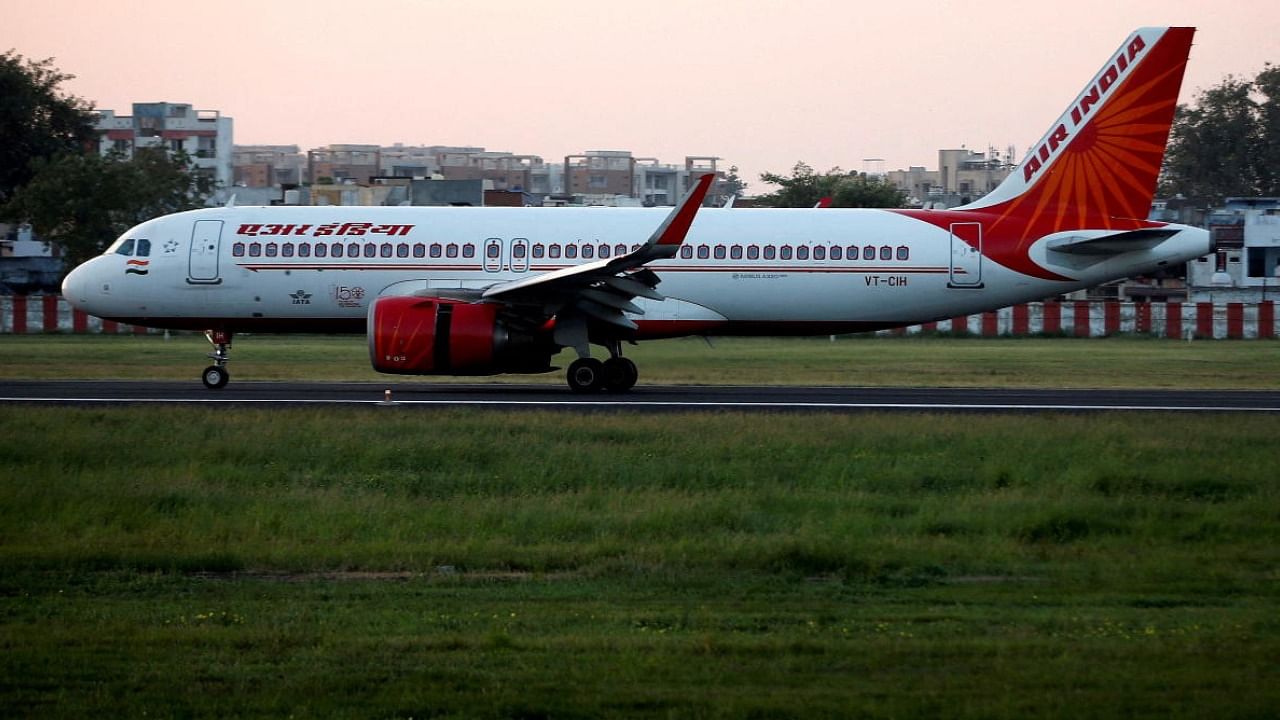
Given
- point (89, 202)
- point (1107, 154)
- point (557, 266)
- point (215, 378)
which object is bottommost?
point (215, 378)

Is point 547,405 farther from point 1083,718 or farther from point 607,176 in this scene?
point 607,176

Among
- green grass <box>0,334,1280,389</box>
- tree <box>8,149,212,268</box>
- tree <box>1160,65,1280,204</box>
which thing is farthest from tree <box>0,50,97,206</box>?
tree <box>1160,65,1280,204</box>

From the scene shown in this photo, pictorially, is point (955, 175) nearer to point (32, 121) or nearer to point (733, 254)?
point (32, 121)

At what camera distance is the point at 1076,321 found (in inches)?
2271

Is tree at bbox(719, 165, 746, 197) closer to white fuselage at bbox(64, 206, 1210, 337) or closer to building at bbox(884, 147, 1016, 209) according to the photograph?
building at bbox(884, 147, 1016, 209)

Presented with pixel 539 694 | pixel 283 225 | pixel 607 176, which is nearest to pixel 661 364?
pixel 283 225

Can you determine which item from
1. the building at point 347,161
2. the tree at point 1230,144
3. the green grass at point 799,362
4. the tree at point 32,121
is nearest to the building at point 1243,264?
the green grass at point 799,362

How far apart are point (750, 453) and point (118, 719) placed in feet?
34.8

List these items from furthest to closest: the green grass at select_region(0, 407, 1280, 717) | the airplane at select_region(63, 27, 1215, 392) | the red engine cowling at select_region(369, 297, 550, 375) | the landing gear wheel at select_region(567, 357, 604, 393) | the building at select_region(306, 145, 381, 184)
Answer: the building at select_region(306, 145, 381, 184), the airplane at select_region(63, 27, 1215, 392), the landing gear wheel at select_region(567, 357, 604, 393), the red engine cowling at select_region(369, 297, 550, 375), the green grass at select_region(0, 407, 1280, 717)

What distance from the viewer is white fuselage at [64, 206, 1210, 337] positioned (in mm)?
28672

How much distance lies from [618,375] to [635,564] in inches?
619

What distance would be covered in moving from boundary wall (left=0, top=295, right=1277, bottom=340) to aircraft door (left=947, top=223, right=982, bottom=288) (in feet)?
86.1

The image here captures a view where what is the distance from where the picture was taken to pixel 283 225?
96.0ft

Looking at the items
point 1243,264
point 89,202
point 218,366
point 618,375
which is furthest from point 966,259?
point 1243,264
